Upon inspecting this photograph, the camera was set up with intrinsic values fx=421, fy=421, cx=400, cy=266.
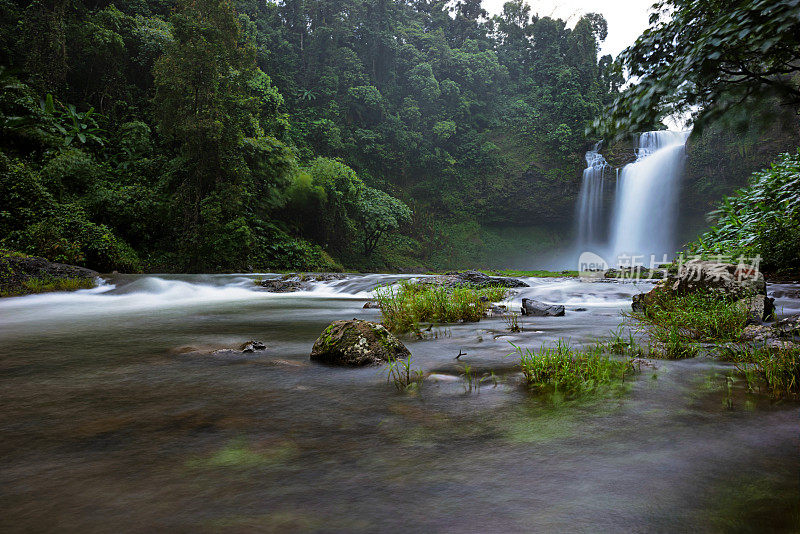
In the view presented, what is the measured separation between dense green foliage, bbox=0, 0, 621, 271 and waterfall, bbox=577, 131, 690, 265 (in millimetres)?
1905

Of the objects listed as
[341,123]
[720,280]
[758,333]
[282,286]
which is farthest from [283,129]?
[758,333]

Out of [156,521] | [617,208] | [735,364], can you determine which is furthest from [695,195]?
[156,521]

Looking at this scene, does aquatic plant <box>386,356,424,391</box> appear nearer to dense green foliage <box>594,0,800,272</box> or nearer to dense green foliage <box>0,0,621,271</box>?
dense green foliage <box>594,0,800,272</box>

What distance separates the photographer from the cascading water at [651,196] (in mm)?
27078

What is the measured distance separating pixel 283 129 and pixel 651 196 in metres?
23.6

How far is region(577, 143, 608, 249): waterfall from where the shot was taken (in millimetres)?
29578

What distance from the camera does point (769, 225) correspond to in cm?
827

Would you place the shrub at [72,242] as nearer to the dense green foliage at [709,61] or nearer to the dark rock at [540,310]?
the dark rock at [540,310]

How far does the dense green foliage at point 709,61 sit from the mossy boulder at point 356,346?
2.43 meters

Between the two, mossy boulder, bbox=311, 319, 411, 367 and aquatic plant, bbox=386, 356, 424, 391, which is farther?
mossy boulder, bbox=311, 319, 411, 367

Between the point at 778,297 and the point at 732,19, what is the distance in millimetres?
7507

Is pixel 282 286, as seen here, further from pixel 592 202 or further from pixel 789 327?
pixel 592 202

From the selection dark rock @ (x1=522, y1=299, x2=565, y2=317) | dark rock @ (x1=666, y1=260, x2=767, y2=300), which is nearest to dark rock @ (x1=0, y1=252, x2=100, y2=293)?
dark rock @ (x1=522, y1=299, x2=565, y2=317)

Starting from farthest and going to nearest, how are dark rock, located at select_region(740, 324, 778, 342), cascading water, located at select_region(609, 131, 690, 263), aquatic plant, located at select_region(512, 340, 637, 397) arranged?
cascading water, located at select_region(609, 131, 690, 263), dark rock, located at select_region(740, 324, 778, 342), aquatic plant, located at select_region(512, 340, 637, 397)
